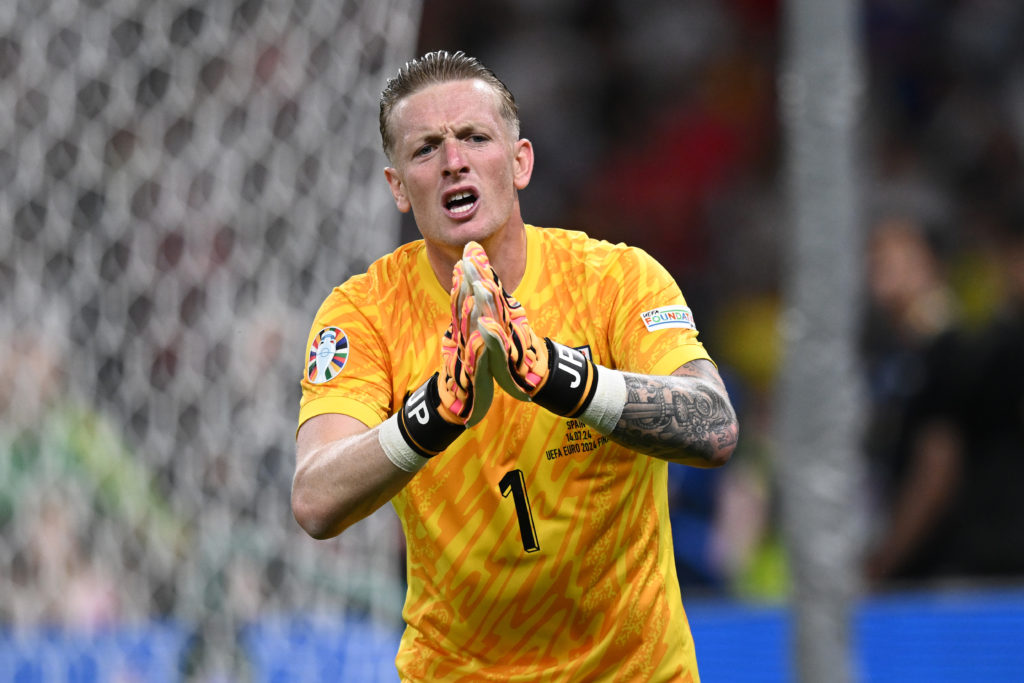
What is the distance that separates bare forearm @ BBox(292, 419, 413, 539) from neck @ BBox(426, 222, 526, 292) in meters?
0.57

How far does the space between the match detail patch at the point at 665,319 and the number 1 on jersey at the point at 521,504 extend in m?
0.50

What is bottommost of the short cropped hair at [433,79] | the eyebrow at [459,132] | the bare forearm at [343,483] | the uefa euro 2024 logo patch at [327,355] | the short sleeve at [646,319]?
the bare forearm at [343,483]

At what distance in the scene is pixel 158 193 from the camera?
6215 mm

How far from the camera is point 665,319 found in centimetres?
347

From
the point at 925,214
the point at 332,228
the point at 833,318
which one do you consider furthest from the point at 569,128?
the point at 833,318

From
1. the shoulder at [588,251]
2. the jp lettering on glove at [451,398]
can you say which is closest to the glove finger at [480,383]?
the jp lettering on glove at [451,398]

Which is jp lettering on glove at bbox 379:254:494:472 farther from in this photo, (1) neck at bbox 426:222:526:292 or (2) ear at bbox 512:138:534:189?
(2) ear at bbox 512:138:534:189

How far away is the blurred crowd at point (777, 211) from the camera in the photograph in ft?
21.4

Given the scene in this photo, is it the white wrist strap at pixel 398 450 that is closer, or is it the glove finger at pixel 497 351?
the glove finger at pixel 497 351

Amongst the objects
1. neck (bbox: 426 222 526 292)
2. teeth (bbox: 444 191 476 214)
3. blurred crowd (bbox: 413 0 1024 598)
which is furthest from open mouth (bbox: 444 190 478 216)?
blurred crowd (bbox: 413 0 1024 598)

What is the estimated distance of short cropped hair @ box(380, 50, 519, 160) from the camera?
3568mm

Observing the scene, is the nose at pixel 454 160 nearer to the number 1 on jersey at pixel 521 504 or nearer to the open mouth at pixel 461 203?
the open mouth at pixel 461 203

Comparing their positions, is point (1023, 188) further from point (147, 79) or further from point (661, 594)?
point (661, 594)

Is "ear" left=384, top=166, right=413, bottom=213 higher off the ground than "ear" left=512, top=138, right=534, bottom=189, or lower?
lower
